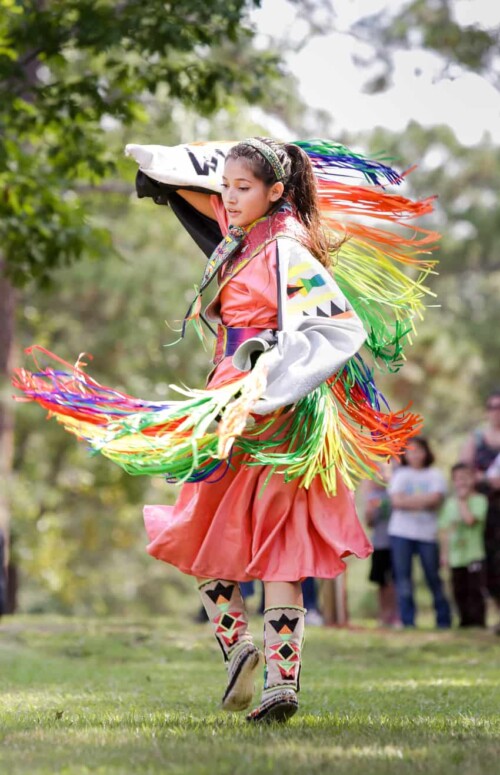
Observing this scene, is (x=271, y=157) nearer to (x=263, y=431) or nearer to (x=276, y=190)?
(x=276, y=190)

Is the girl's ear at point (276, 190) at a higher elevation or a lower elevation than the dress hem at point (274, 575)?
higher

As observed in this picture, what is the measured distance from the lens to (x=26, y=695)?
5375mm

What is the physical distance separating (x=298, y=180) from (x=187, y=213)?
0.59 metres

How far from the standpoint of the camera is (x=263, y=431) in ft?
14.3

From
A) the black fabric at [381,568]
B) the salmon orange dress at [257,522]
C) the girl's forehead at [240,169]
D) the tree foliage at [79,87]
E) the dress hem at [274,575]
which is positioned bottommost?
the black fabric at [381,568]

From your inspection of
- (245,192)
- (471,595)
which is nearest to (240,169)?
(245,192)

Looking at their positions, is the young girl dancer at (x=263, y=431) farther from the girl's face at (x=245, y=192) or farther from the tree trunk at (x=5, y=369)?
the tree trunk at (x=5, y=369)

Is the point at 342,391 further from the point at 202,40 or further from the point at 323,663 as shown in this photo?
the point at 202,40

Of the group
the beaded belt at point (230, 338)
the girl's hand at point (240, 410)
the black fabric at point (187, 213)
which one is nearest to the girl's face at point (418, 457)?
the black fabric at point (187, 213)

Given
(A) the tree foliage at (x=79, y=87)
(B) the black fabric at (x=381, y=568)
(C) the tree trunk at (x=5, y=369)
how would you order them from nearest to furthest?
(A) the tree foliage at (x=79, y=87), (B) the black fabric at (x=381, y=568), (C) the tree trunk at (x=5, y=369)

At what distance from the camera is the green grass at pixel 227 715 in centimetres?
334

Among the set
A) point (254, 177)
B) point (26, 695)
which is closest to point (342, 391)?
point (254, 177)

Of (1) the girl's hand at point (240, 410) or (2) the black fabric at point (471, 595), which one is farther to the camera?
(2) the black fabric at point (471, 595)

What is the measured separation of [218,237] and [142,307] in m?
13.2
